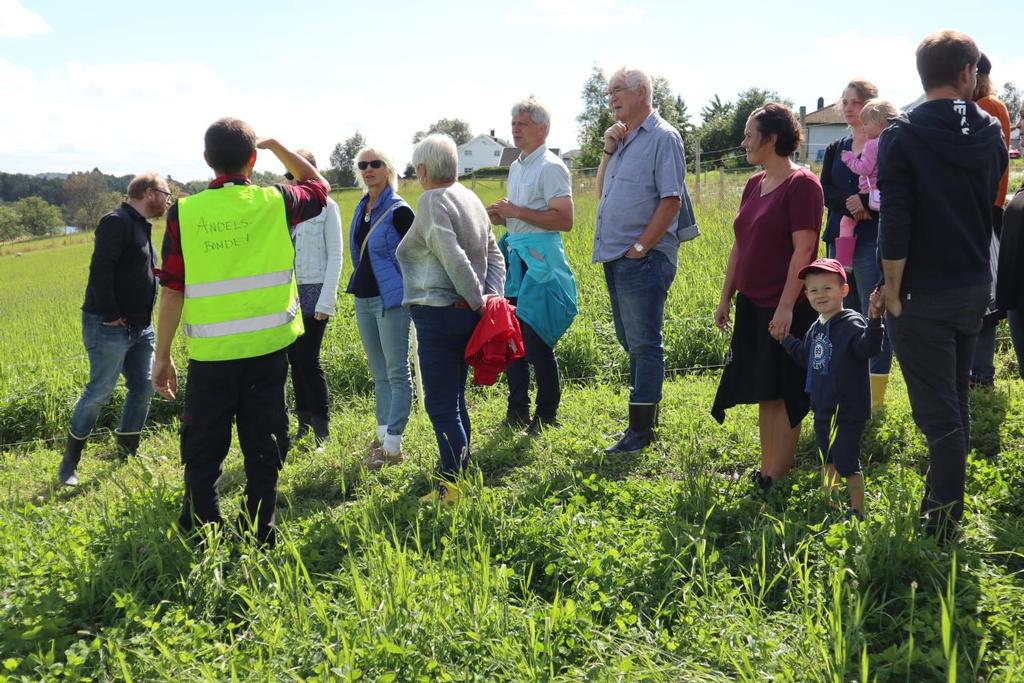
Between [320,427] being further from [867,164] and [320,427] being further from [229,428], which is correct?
[867,164]

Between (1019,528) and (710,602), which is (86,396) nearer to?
A: (710,602)

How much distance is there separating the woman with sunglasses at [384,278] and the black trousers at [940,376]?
3000mm

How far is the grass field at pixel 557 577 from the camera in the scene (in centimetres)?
261

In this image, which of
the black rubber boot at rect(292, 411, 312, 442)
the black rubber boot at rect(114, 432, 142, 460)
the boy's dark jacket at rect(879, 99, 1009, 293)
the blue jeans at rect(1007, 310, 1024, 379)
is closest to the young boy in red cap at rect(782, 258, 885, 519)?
the boy's dark jacket at rect(879, 99, 1009, 293)

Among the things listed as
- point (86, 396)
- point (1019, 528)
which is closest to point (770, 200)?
point (1019, 528)

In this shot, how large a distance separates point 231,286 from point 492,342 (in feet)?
4.42

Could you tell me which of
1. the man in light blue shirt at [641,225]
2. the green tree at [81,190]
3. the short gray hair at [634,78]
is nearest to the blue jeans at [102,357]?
the man in light blue shirt at [641,225]

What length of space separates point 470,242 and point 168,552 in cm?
209

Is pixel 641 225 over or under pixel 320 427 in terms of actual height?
over

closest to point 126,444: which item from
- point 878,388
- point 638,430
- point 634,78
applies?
point 638,430

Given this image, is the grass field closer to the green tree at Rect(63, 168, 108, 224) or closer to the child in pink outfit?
the child in pink outfit

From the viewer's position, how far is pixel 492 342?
167 inches

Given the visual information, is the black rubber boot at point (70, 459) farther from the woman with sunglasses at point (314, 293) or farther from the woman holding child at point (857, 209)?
the woman holding child at point (857, 209)

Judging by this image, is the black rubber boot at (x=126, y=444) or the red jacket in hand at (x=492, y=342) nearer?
the red jacket in hand at (x=492, y=342)
